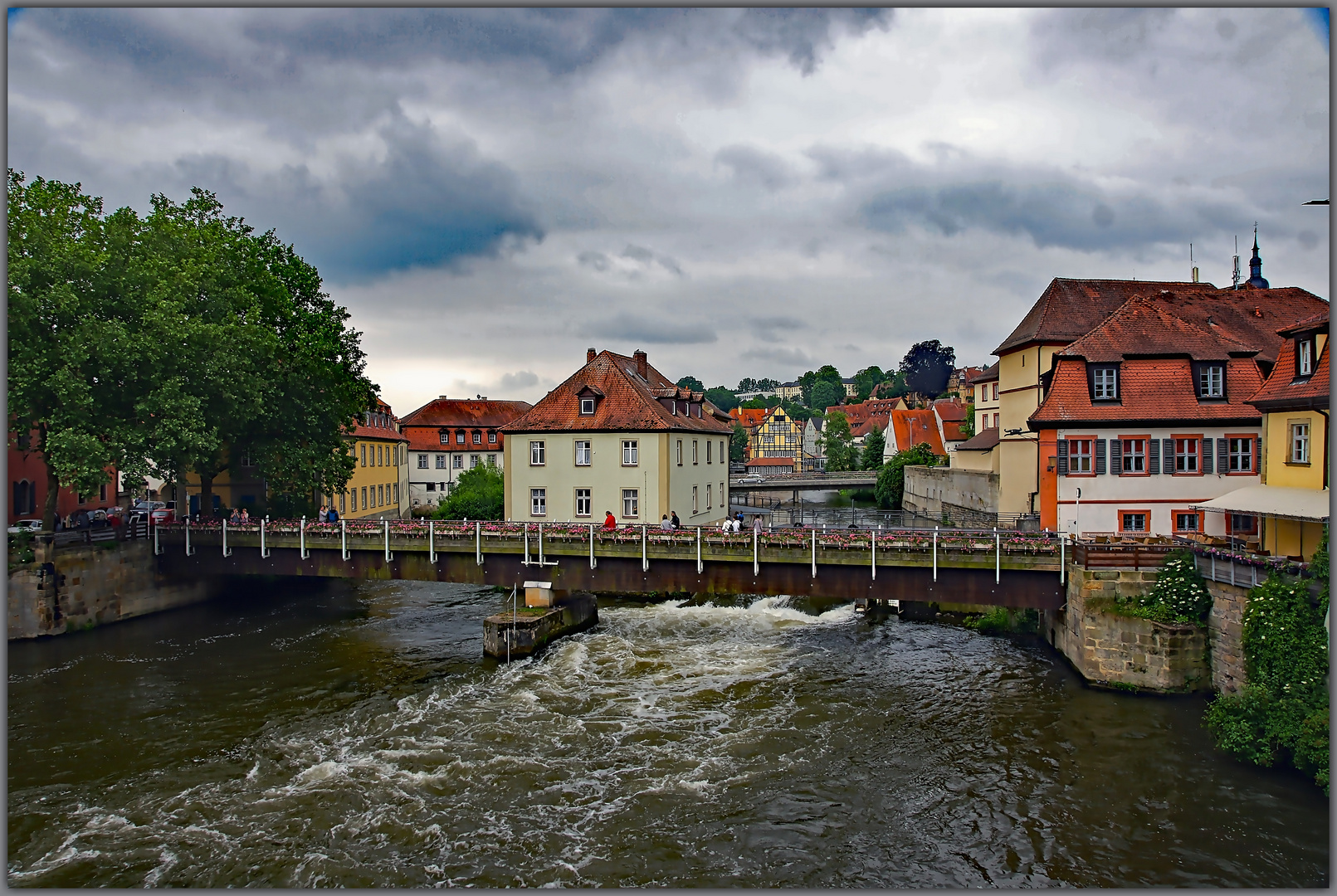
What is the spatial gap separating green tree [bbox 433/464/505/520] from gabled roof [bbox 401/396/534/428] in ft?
62.7

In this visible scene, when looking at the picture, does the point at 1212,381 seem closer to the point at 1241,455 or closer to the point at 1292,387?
the point at 1241,455

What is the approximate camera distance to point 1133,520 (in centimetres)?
2836

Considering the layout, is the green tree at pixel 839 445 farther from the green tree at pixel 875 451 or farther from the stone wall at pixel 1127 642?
the stone wall at pixel 1127 642

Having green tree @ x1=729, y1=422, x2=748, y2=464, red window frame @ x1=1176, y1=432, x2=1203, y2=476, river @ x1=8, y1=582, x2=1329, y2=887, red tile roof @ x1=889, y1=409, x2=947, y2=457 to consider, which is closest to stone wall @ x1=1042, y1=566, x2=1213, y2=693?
river @ x1=8, y1=582, x2=1329, y2=887

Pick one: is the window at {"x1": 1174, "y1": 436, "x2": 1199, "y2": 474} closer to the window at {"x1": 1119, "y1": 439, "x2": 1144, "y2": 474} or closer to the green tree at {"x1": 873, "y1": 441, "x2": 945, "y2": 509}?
the window at {"x1": 1119, "y1": 439, "x2": 1144, "y2": 474}

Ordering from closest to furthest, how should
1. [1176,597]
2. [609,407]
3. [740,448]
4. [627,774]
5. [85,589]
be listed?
[627,774] → [1176,597] → [85,589] → [609,407] → [740,448]

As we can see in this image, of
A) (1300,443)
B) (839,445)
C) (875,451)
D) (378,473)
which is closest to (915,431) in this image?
(875,451)

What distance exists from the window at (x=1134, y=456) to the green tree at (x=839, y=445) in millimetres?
90412

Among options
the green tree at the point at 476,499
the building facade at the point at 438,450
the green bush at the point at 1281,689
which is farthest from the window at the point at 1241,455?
the building facade at the point at 438,450

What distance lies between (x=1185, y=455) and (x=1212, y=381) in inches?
117

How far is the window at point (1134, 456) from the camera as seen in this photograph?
28.1 m

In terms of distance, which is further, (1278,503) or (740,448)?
(740,448)

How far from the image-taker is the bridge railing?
2397cm

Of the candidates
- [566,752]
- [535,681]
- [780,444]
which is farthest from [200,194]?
[780,444]
